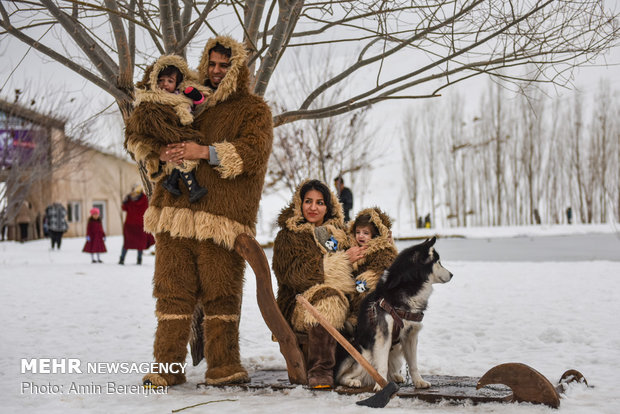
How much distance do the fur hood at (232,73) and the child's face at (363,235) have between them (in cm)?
111

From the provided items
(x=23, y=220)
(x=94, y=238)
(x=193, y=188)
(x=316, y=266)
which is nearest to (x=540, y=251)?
(x=94, y=238)

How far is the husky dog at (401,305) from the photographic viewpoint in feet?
9.23

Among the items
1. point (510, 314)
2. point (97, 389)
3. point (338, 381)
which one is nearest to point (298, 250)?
point (338, 381)

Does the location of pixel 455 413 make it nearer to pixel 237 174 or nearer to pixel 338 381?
pixel 338 381

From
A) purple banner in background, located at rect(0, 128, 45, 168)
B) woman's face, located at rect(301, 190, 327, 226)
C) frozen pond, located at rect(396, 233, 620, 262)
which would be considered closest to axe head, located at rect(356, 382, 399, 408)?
woman's face, located at rect(301, 190, 327, 226)

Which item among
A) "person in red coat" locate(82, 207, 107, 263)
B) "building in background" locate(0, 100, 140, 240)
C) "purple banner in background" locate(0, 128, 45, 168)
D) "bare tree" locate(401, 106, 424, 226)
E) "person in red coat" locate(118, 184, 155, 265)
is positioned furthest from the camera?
"bare tree" locate(401, 106, 424, 226)

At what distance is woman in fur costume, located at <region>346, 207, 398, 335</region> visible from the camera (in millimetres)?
3119

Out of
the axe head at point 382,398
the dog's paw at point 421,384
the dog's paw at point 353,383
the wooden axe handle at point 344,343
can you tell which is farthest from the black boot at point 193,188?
the dog's paw at point 421,384

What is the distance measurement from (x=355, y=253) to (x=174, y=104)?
137 centimetres

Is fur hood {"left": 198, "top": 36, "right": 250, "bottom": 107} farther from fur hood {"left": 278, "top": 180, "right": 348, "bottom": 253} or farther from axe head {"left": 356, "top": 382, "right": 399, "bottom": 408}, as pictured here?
axe head {"left": 356, "top": 382, "right": 399, "bottom": 408}

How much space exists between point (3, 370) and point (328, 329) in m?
2.34

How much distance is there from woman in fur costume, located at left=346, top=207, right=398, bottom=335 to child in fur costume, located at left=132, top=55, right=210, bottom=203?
0.97 meters

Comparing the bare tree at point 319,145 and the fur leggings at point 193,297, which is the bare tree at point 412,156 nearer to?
the bare tree at point 319,145

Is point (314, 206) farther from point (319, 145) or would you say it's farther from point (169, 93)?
point (319, 145)
